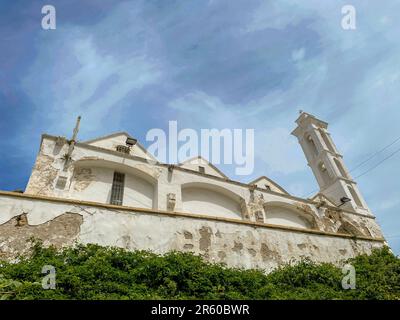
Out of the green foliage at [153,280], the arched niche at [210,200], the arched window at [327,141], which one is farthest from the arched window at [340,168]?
the green foliage at [153,280]

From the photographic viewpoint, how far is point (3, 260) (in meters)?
8.30

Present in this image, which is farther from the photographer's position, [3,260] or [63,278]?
[3,260]

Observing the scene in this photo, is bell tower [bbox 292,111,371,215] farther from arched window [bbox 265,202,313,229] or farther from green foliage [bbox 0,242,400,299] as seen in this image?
green foliage [bbox 0,242,400,299]

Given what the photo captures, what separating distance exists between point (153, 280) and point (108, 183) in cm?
945

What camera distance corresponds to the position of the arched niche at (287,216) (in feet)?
70.4

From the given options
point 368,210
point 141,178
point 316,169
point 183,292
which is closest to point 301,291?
point 183,292

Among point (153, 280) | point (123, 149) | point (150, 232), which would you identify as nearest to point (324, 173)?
point (123, 149)

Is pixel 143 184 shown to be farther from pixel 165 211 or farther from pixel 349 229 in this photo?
pixel 349 229

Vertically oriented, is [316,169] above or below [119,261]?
above

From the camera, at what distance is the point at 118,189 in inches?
664

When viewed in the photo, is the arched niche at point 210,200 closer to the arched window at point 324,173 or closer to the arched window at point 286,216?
the arched window at point 286,216

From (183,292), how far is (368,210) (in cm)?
2466

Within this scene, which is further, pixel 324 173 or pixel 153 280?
pixel 324 173
